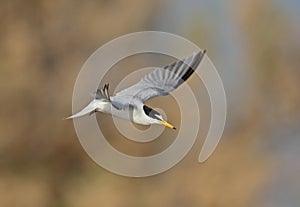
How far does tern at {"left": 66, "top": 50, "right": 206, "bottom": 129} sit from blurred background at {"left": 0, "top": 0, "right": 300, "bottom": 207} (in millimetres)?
916

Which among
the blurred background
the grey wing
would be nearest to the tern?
the grey wing

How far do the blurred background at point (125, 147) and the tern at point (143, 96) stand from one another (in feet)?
3.00

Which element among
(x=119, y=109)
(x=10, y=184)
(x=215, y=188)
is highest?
(x=215, y=188)

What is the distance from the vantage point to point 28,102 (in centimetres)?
195

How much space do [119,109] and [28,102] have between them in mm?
1088

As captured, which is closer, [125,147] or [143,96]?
[143,96]

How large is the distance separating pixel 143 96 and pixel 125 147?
1013 mm

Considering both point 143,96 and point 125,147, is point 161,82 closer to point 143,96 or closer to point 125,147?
point 143,96

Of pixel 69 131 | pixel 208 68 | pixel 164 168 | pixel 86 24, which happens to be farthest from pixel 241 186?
pixel 86 24

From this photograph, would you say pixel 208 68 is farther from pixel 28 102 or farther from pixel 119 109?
pixel 119 109

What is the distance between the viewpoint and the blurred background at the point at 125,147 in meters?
1.94

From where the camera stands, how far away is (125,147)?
77.0 inches

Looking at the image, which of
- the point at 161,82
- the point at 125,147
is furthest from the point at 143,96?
the point at 125,147

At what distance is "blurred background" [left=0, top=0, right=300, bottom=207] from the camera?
194 cm
